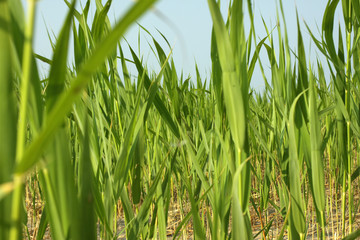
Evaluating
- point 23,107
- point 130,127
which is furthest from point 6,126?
point 130,127

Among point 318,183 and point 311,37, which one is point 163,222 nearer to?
point 318,183

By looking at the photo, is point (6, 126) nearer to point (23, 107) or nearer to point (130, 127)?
point (23, 107)

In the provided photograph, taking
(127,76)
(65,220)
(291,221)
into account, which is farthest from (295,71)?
(65,220)

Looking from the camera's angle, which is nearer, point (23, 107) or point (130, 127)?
point (23, 107)

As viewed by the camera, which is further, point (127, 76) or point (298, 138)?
point (127, 76)

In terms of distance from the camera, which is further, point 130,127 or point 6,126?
point 130,127

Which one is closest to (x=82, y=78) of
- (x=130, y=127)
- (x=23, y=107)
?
(x=23, y=107)

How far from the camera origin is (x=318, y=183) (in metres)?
0.84

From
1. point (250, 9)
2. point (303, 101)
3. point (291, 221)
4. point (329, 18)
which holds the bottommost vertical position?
point (291, 221)

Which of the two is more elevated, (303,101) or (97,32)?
(97,32)

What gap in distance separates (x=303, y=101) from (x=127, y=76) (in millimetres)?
482

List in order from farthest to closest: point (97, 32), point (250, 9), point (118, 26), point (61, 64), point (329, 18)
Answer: point (329, 18) → point (97, 32) → point (250, 9) → point (61, 64) → point (118, 26)

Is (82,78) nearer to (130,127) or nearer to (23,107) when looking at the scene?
(23,107)

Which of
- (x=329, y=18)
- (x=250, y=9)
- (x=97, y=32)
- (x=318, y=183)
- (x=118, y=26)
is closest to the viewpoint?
(x=118, y=26)
